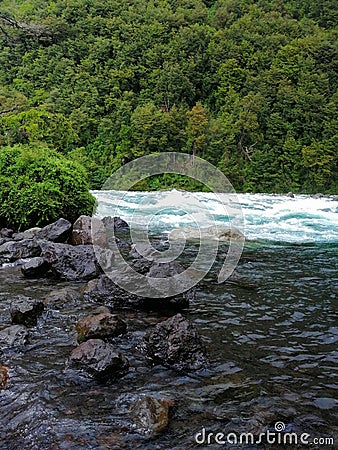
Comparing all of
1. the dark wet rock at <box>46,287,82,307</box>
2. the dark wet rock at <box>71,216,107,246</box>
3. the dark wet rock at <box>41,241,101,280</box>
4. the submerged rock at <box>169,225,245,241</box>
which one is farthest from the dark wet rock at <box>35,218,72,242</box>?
the submerged rock at <box>169,225,245,241</box>

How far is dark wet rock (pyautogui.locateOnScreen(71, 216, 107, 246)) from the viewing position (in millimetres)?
10062

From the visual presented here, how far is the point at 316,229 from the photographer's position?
Result: 14.6 m

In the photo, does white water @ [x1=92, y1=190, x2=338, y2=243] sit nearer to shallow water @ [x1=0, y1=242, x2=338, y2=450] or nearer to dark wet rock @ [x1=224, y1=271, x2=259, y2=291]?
dark wet rock @ [x1=224, y1=271, x2=259, y2=291]

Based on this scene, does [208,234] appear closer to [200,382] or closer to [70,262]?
[70,262]

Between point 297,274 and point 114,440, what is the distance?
5851 mm

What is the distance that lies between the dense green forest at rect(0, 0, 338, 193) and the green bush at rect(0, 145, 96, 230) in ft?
65.2

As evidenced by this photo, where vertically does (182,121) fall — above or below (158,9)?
below

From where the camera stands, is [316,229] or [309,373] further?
[316,229]

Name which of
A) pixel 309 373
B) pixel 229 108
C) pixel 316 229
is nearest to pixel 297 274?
pixel 309 373

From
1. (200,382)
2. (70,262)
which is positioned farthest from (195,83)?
(200,382)

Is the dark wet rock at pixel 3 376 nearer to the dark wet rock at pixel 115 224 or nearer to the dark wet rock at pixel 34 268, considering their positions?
the dark wet rock at pixel 34 268

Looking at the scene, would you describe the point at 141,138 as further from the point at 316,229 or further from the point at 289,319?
the point at 289,319

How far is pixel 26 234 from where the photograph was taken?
1073cm

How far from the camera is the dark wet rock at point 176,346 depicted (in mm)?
4715
